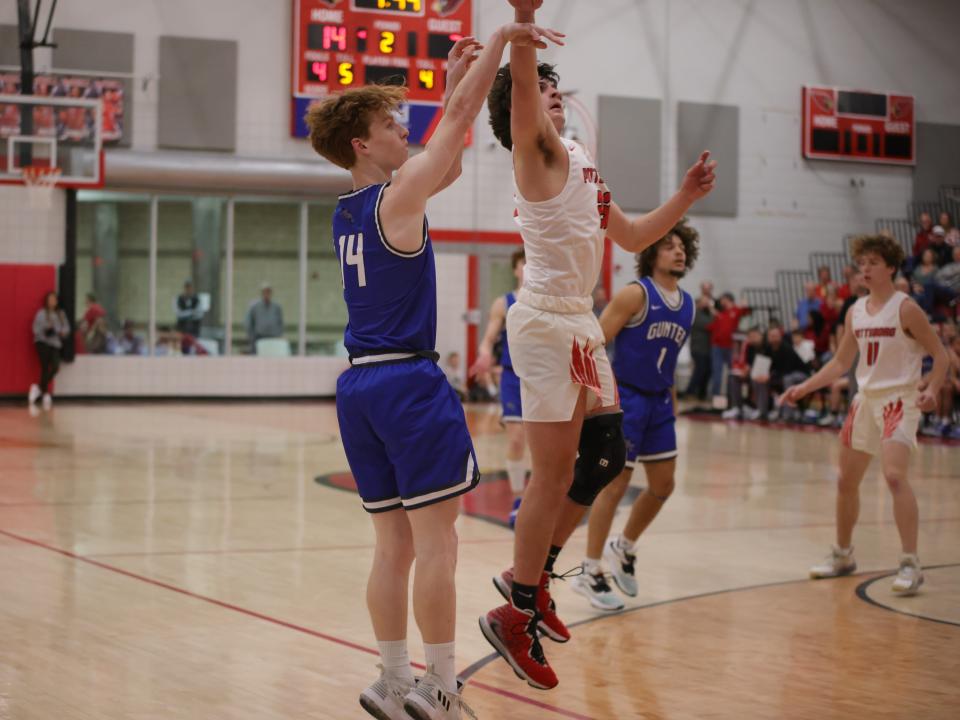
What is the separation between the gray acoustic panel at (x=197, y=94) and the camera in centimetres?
1934

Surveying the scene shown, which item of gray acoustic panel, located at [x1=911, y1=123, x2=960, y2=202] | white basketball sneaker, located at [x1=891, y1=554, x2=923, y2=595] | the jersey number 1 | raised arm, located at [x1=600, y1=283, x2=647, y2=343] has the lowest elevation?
white basketball sneaker, located at [x1=891, y1=554, x2=923, y2=595]

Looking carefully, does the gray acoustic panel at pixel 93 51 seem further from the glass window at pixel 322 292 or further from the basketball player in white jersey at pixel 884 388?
the basketball player in white jersey at pixel 884 388

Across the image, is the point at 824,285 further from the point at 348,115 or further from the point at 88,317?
the point at 348,115

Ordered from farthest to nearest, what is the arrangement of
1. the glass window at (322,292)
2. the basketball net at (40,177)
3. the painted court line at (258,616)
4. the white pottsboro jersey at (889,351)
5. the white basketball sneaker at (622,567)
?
the glass window at (322,292), the basketball net at (40,177), the white pottsboro jersey at (889,351), the white basketball sneaker at (622,567), the painted court line at (258,616)

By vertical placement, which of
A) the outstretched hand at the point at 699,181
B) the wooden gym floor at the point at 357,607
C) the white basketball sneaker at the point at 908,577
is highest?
the outstretched hand at the point at 699,181

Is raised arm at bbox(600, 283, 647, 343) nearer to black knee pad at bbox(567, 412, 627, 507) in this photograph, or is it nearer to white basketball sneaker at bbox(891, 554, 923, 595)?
black knee pad at bbox(567, 412, 627, 507)

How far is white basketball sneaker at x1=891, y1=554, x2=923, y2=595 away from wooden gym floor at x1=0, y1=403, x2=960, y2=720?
0.09 m

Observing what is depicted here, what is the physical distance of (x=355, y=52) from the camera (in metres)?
18.2

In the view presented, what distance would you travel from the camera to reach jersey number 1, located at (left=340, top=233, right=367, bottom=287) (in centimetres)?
363

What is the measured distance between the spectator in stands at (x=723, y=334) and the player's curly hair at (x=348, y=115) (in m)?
15.7

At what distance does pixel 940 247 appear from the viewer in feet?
60.4

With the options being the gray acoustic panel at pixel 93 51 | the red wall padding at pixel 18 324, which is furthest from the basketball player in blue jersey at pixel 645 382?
the gray acoustic panel at pixel 93 51

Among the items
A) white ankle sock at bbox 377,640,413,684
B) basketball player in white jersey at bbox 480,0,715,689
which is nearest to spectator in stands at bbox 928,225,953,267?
basketball player in white jersey at bbox 480,0,715,689

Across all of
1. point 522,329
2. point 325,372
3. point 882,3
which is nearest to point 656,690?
point 522,329
